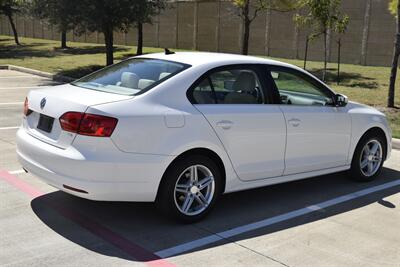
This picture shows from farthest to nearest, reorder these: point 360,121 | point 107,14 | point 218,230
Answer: point 107,14 < point 360,121 < point 218,230

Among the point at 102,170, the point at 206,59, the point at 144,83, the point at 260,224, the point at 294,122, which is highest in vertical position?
the point at 206,59

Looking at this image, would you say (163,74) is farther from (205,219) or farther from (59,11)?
(59,11)

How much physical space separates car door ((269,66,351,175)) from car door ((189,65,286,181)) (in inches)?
7.2

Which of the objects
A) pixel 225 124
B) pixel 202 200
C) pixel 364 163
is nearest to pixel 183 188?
pixel 202 200

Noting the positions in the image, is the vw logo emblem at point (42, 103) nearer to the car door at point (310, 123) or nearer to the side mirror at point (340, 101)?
the car door at point (310, 123)

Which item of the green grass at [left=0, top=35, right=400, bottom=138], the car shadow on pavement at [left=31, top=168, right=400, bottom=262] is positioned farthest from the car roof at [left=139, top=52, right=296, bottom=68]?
the green grass at [left=0, top=35, right=400, bottom=138]

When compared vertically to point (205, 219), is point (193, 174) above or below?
above

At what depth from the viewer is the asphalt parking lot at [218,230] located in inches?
165

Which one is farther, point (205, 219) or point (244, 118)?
point (244, 118)

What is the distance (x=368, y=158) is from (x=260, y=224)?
2.34 meters

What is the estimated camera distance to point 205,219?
16.6 ft

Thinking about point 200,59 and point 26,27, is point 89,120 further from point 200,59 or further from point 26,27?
point 26,27

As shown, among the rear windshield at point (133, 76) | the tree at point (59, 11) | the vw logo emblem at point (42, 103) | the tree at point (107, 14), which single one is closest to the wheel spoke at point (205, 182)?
the rear windshield at point (133, 76)

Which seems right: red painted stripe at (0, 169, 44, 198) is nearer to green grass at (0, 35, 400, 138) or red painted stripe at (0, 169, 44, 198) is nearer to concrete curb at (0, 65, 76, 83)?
green grass at (0, 35, 400, 138)
